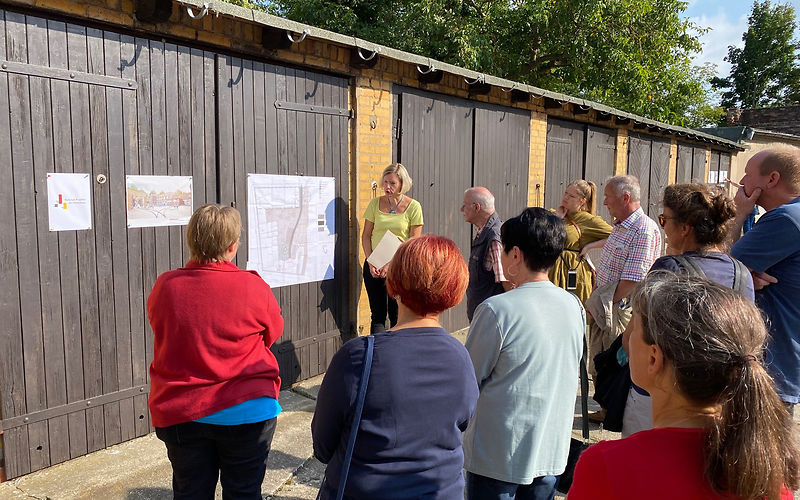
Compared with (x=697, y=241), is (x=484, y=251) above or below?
below

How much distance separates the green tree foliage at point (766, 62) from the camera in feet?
124

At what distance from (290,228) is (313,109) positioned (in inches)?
43.1

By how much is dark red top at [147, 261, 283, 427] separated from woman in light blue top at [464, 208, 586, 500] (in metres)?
0.96

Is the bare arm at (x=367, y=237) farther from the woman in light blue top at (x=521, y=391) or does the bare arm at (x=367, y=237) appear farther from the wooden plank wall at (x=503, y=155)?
the woman in light blue top at (x=521, y=391)

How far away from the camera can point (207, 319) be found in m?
2.21

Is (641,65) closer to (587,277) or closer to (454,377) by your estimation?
(587,277)

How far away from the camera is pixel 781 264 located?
2.67 m

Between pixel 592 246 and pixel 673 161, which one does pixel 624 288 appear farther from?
pixel 673 161

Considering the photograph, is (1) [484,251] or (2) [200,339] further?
(1) [484,251]

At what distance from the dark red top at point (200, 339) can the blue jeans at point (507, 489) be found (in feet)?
3.32

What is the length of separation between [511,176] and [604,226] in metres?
3.18

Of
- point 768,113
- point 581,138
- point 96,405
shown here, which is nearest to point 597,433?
point 96,405

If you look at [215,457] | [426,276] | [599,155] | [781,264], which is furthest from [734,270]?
[599,155]

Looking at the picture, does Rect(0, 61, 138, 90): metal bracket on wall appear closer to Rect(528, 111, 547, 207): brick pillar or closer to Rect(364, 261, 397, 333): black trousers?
Rect(364, 261, 397, 333): black trousers
